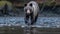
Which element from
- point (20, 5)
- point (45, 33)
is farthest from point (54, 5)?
point (45, 33)

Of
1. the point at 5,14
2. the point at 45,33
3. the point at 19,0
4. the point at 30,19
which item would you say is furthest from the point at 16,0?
the point at 45,33

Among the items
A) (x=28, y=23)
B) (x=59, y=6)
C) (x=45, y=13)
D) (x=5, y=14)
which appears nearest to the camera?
(x=28, y=23)

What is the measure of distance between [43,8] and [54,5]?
1.01 m

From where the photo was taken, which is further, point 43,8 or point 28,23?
point 43,8

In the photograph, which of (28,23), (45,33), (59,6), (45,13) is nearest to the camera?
(45,33)

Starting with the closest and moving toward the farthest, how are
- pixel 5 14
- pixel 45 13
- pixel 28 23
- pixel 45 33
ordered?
pixel 45 33 < pixel 28 23 < pixel 5 14 < pixel 45 13

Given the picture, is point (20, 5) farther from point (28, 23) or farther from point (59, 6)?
point (28, 23)

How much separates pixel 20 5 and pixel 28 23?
38.6 feet

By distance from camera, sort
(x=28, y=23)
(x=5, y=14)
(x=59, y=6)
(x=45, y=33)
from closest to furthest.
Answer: (x=45, y=33) < (x=28, y=23) < (x=5, y=14) < (x=59, y=6)

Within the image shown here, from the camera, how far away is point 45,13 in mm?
20578

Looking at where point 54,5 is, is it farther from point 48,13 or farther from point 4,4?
point 4,4

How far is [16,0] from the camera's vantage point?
933 inches

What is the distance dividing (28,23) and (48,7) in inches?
416

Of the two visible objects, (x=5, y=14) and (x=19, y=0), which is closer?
(x=5, y=14)
